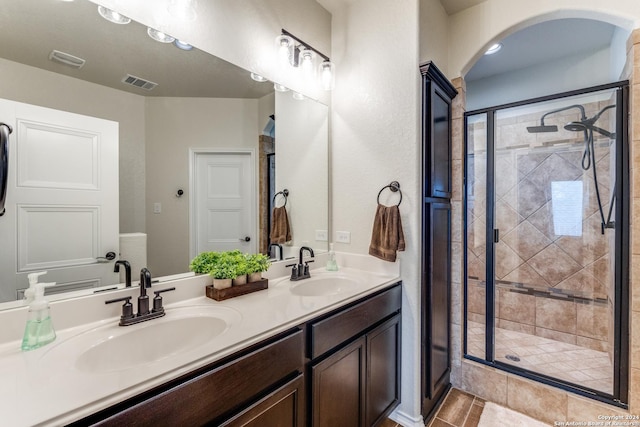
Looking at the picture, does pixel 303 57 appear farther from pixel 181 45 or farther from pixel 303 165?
pixel 181 45

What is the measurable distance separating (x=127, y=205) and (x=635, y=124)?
8.46 feet

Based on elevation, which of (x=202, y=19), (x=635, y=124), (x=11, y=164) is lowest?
(x=11, y=164)

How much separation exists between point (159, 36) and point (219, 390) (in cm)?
145

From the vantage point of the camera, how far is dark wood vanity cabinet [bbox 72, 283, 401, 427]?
2.58 feet

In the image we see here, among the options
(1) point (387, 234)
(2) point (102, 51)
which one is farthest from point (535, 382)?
(2) point (102, 51)

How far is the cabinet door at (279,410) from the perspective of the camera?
95 centimetres

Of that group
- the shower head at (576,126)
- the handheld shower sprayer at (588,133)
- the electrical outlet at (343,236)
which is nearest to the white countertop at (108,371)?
the electrical outlet at (343,236)

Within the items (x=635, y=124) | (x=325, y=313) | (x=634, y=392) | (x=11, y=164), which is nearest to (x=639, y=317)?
(x=634, y=392)

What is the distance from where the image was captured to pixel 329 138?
2.19 meters

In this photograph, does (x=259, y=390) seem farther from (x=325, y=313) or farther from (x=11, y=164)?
(x=11, y=164)

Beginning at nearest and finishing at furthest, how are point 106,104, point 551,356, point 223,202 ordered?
point 106,104 → point 223,202 → point 551,356

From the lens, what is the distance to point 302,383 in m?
1.17

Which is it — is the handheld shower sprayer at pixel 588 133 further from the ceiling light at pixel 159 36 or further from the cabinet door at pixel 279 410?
the ceiling light at pixel 159 36

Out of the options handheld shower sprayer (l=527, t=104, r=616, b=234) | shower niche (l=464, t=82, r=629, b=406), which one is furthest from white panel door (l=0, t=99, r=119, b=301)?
handheld shower sprayer (l=527, t=104, r=616, b=234)
